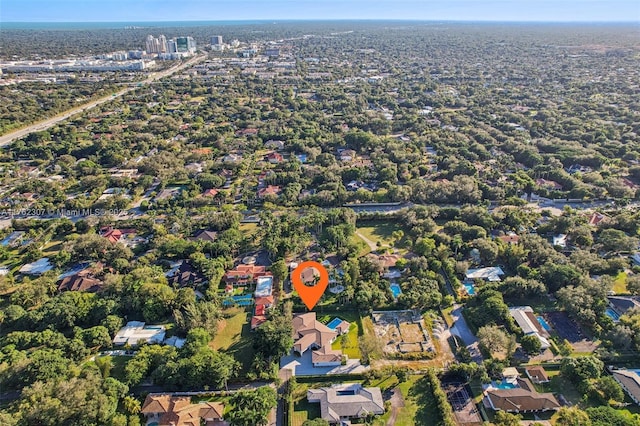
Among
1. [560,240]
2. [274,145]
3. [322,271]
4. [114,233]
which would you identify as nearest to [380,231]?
[322,271]

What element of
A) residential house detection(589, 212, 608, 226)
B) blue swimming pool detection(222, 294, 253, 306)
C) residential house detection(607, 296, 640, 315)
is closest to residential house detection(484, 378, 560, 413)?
residential house detection(607, 296, 640, 315)

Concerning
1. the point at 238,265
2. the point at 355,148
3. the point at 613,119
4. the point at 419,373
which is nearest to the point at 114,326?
the point at 238,265

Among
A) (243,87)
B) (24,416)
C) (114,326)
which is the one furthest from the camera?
(243,87)

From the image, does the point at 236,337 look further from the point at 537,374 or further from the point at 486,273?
the point at 486,273

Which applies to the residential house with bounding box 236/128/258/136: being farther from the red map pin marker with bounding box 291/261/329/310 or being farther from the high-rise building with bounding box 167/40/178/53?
the high-rise building with bounding box 167/40/178/53

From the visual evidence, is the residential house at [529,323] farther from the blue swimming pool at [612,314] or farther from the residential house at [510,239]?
the residential house at [510,239]

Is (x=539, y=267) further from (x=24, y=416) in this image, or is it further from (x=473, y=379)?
(x=24, y=416)

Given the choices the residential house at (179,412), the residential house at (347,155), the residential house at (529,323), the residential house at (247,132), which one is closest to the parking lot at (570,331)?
the residential house at (529,323)
